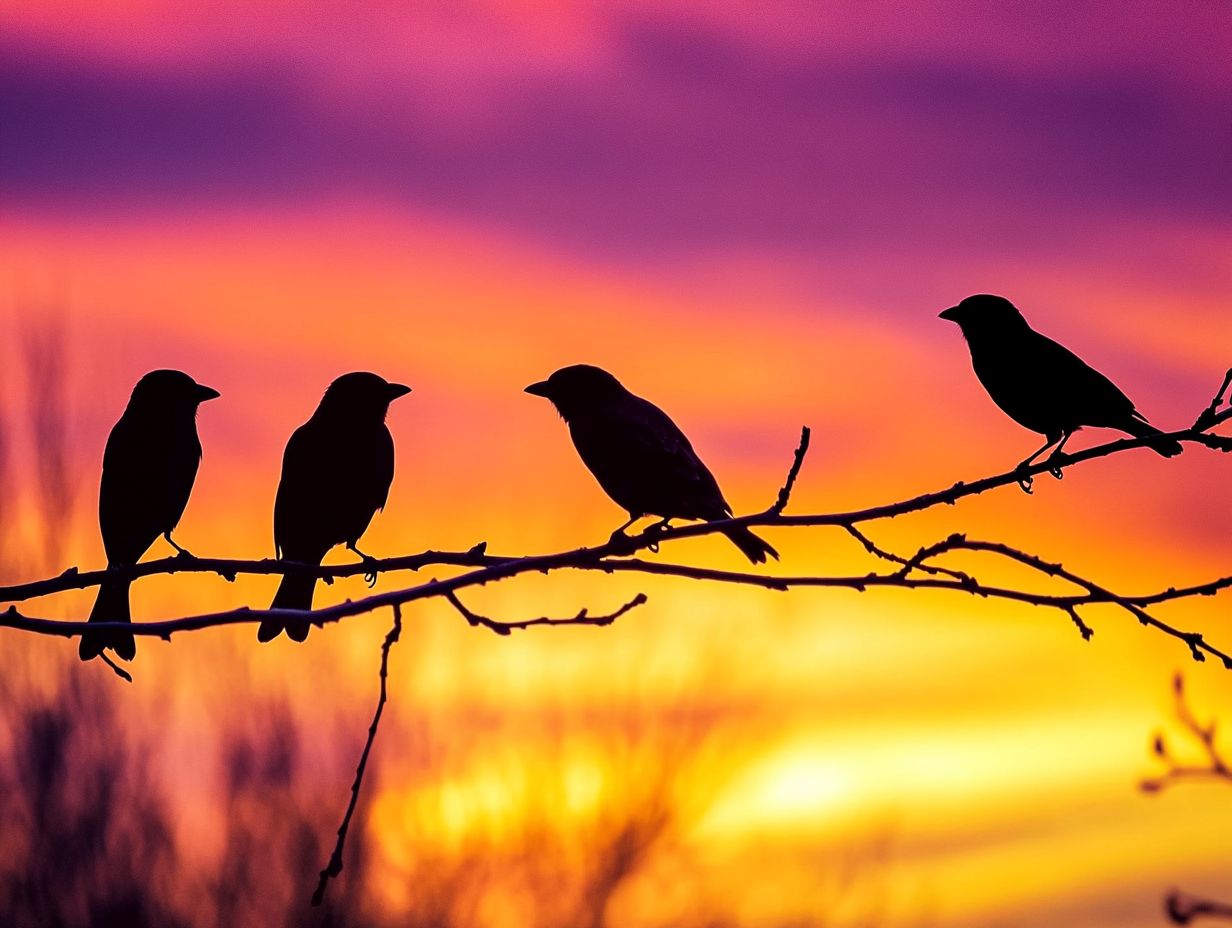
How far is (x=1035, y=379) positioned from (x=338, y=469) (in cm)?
291

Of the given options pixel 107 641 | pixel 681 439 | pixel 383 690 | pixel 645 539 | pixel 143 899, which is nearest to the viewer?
pixel 383 690

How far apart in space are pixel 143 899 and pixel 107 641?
14038 mm

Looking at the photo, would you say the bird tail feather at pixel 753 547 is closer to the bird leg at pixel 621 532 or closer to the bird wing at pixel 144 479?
Answer: the bird leg at pixel 621 532

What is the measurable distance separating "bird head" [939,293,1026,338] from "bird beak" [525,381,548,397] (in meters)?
1.79

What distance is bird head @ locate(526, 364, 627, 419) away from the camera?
262 inches

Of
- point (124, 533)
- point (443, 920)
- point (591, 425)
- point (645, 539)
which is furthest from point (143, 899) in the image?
point (645, 539)

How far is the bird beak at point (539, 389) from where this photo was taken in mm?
6753

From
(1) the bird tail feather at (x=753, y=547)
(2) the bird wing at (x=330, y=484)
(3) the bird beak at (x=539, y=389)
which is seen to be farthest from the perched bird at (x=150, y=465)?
(1) the bird tail feather at (x=753, y=547)

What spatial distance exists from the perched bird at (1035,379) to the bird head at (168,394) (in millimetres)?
3273

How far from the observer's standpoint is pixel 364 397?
707 centimetres

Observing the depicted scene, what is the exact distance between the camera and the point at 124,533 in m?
7.29

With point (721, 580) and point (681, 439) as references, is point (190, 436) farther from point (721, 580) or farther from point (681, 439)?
point (721, 580)

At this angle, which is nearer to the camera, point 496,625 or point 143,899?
point 496,625

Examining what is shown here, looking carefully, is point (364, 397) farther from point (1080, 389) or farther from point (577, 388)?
point (1080, 389)
